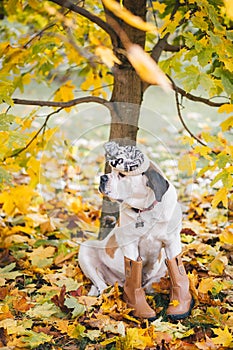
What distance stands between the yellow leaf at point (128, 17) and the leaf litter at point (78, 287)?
86cm

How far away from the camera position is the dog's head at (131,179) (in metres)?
2.26

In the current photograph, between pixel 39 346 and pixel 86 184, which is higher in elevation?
pixel 86 184

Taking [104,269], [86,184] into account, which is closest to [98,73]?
[86,184]

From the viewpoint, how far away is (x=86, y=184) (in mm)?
4047

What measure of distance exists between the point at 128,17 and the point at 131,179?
0.78 metres

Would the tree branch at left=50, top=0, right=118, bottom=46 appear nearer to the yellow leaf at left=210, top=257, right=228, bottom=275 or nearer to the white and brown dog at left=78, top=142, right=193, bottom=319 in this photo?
the white and brown dog at left=78, top=142, right=193, bottom=319

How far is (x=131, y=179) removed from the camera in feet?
7.52

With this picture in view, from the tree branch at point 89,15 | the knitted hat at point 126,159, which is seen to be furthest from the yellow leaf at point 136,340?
the tree branch at point 89,15

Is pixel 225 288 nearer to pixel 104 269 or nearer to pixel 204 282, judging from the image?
pixel 204 282

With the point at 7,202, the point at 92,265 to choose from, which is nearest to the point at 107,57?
the point at 92,265

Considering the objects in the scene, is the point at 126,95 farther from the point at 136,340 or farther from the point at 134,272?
the point at 136,340

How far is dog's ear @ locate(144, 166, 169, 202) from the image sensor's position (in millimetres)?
2320

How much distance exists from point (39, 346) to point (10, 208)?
1.29 meters

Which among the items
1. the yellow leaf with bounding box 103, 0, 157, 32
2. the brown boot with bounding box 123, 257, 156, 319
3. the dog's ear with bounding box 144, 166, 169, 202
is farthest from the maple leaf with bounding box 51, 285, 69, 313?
the yellow leaf with bounding box 103, 0, 157, 32
